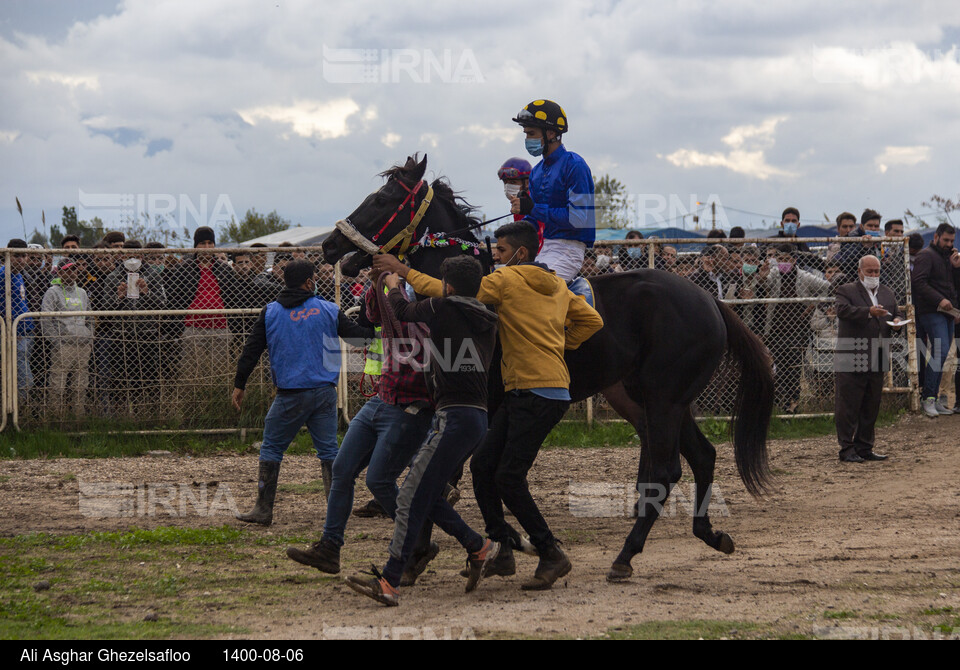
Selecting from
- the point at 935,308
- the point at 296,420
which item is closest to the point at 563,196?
the point at 296,420

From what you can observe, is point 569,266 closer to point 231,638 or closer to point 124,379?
point 231,638

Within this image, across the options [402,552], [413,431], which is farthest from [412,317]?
[402,552]

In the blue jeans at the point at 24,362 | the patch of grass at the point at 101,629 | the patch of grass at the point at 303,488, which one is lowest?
the patch of grass at the point at 303,488

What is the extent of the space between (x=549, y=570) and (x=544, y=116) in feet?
9.34

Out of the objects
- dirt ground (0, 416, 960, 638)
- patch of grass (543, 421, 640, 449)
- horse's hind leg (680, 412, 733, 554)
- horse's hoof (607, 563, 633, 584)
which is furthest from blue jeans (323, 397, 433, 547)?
patch of grass (543, 421, 640, 449)

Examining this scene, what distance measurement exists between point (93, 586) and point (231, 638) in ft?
4.70

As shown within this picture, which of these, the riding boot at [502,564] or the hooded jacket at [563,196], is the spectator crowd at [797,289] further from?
the riding boot at [502,564]

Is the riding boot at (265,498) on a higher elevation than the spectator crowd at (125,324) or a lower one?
lower

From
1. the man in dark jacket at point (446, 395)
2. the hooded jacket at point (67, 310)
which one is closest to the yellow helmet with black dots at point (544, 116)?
the man in dark jacket at point (446, 395)

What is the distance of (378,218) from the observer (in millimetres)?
5750

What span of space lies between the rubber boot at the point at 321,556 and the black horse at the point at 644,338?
1.54 m

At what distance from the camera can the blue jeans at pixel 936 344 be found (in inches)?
472

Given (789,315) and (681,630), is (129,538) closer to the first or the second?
(681,630)

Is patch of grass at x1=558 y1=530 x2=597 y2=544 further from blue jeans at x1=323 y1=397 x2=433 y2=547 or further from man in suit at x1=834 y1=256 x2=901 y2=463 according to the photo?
man in suit at x1=834 y1=256 x2=901 y2=463
